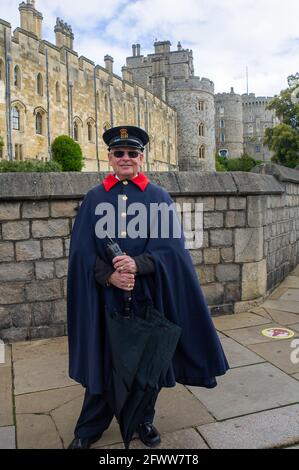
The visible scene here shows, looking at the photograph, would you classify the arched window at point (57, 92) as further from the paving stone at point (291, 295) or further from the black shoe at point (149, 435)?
the black shoe at point (149, 435)

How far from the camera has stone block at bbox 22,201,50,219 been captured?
15.7ft

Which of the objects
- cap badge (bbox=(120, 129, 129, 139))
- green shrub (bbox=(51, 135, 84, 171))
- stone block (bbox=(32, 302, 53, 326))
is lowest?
stone block (bbox=(32, 302, 53, 326))

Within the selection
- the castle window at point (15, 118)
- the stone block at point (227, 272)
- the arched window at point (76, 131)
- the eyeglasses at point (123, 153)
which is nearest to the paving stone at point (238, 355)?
the stone block at point (227, 272)

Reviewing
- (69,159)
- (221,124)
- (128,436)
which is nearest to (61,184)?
(128,436)

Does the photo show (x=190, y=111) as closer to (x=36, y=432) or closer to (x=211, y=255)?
(x=211, y=255)

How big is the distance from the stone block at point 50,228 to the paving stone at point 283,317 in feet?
9.19

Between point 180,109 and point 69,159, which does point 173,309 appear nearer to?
point 69,159

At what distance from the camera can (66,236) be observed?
4973 millimetres

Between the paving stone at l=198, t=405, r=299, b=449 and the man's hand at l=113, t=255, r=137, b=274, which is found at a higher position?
the man's hand at l=113, t=255, r=137, b=274

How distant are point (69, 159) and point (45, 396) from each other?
92.9 feet

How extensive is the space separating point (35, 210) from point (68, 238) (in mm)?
488

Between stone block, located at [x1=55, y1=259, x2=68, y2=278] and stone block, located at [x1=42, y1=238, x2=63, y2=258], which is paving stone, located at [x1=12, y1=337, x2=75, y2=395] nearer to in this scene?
stone block, located at [x1=55, y1=259, x2=68, y2=278]

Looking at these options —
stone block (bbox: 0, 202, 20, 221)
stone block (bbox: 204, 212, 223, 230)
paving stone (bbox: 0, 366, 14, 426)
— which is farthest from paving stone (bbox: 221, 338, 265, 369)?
stone block (bbox: 0, 202, 20, 221)

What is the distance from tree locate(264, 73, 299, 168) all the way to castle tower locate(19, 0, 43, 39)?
1871cm
